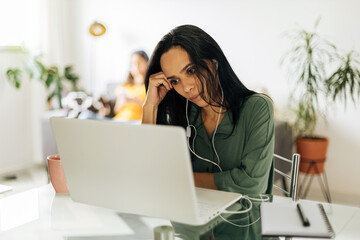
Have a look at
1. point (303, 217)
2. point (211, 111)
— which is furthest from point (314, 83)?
point (303, 217)

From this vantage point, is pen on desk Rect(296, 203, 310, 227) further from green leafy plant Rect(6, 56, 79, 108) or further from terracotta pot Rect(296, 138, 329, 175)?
green leafy plant Rect(6, 56, 79, 108)

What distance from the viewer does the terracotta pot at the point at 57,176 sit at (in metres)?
1.38

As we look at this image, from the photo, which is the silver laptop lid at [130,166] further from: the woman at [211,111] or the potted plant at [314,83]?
the potted plant at [314,83]

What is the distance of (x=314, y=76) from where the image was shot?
325 cm

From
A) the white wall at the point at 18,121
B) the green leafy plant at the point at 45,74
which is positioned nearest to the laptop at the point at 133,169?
the green leafy plant at the point at 45,74

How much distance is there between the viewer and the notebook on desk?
1.04 meters

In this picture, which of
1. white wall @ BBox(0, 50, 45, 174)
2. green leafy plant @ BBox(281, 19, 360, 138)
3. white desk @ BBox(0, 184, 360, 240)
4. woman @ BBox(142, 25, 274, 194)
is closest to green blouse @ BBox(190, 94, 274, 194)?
woman @ BBox(142, 25, 274, 194)

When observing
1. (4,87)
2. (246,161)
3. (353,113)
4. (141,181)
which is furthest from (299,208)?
(4,87)

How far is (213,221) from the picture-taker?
114 cm

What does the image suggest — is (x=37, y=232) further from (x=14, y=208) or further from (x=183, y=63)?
(x=183, y=63)

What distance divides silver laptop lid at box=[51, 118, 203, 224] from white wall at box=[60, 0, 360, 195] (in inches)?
108

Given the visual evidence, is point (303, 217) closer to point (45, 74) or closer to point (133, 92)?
point (133, 92)

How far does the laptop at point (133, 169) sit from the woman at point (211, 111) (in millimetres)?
232

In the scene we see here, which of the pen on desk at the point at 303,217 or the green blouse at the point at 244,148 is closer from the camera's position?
the pen on desk at the point at 303,217
